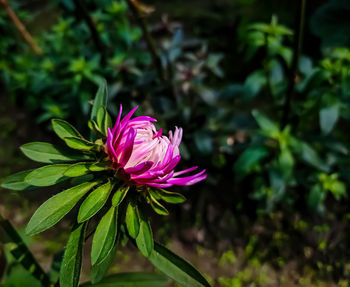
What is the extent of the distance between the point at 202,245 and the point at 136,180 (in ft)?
4.96

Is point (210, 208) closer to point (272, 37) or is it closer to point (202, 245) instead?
point (202, 245)

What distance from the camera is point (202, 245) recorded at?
230 centimetres

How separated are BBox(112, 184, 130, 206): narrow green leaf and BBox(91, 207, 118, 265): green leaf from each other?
0.12 ft

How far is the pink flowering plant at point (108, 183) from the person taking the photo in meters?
0.88

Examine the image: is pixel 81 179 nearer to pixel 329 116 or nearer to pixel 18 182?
pixel 18 182

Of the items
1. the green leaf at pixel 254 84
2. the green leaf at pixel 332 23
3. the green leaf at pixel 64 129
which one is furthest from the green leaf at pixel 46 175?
the green leaf at pixel 332 23

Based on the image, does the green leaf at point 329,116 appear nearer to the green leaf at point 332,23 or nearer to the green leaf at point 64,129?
the green leaf at point 332,23

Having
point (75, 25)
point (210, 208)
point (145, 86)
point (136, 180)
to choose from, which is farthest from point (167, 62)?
point (136, 180)

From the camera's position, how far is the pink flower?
35.0 inches

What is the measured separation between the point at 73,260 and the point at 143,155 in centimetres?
31

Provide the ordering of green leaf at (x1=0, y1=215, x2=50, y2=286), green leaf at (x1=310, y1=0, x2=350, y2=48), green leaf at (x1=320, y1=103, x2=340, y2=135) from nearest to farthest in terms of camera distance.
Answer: green leaf at (x1=0, y1=215, x2=50, y2=286), green leaf at (x1=320, y1=103, x2=340, y2=135), green leaf at (x1=310, y1=0, x2=350, y2=48)

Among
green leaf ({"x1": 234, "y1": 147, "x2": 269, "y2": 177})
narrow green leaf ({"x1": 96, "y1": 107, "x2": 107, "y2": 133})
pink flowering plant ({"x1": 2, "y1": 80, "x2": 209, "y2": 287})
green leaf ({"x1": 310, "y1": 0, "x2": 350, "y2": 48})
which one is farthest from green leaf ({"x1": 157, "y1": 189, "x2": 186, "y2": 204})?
green leaf ({"x1": 310, "y1": 0, "x2": 350, "y2": 48})

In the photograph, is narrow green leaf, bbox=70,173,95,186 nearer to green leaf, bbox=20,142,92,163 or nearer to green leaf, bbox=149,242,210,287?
green leaf, bbox=20,142,92,163

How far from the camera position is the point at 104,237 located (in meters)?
0.88
